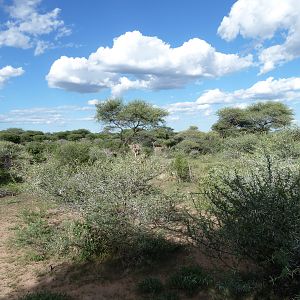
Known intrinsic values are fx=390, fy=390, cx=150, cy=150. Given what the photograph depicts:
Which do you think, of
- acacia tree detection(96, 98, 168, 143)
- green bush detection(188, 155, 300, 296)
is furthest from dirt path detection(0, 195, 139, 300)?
acacia tree detection(96, 98, 168, 143)

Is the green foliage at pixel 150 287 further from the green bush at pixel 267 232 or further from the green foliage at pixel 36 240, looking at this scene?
the green foliage at pixel 36 240

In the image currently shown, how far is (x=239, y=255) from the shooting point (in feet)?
15.4

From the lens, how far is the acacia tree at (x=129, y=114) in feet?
92.2

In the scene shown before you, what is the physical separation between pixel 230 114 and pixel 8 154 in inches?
788

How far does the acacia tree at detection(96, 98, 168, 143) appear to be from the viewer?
28109 mm

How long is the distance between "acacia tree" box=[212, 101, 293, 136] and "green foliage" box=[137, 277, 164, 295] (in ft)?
84.4

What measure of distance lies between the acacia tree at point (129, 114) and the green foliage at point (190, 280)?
865 inches

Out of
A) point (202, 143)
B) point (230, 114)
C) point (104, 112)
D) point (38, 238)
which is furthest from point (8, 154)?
point (230, 114)

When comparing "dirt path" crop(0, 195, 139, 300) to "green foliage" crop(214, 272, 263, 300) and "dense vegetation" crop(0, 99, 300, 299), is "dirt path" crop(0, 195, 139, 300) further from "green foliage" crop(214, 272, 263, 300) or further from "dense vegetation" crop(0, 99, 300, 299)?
"green foliage" crop(214, 272, 263, 300)

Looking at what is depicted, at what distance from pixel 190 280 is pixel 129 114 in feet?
74.0

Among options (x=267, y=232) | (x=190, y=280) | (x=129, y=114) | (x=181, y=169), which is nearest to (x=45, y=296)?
(x=190, y=280)

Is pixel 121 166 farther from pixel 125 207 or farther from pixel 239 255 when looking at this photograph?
pixel 239 255

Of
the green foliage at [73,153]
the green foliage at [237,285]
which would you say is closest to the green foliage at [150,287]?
the green foliage at [237,285]

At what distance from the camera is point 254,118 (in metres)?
31.7
